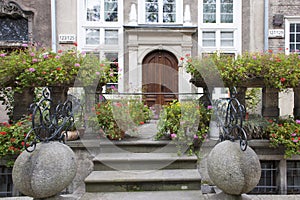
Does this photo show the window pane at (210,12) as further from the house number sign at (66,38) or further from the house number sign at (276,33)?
the house number sign at (66,38)

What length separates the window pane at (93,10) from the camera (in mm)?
8179

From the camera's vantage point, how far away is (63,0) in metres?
7.87

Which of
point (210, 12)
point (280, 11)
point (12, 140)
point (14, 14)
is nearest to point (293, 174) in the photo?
point (12, 140)

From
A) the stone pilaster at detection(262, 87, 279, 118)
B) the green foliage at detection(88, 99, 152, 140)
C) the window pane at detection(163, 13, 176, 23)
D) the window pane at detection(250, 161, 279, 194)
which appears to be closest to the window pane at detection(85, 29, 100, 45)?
the window pane at detection(163, 13, 176, 23)

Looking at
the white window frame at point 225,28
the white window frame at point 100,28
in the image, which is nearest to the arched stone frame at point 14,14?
the white window frame at point 100,28

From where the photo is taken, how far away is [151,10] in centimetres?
828

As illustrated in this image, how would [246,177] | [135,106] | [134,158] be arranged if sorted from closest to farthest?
[246,177] < [134,158] < [135,106]

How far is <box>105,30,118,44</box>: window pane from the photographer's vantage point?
820cm

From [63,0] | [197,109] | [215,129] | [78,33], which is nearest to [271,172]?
[215,129]

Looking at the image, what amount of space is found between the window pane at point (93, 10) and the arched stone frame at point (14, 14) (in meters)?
1.77

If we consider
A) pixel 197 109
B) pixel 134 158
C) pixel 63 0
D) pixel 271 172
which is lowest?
pixel 271 172

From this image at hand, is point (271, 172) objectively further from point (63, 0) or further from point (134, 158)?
point (63, 0)

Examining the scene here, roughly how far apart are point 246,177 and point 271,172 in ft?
5.74

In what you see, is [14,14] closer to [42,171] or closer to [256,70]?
[42,171]
